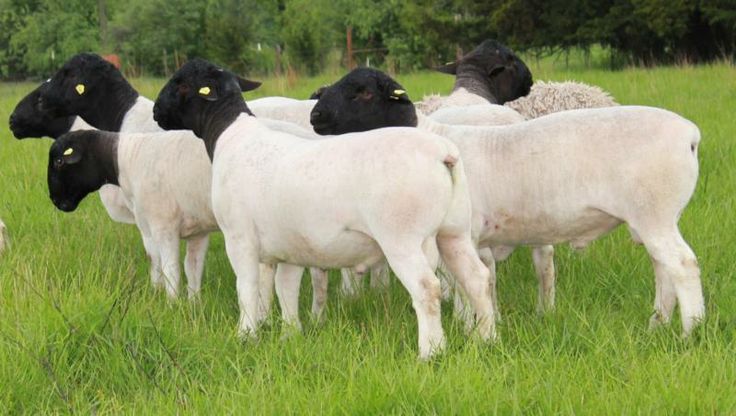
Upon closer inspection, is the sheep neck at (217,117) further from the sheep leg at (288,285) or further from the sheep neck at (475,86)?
the sheep neck at (475,86)

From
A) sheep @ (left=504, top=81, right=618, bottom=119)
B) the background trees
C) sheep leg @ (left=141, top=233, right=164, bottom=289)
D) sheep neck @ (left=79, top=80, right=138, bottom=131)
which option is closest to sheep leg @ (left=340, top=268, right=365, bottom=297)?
sheep leg @ (left=141, top=233, right=164, bottom=289)

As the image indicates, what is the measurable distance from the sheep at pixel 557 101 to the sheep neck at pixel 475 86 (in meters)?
1.19

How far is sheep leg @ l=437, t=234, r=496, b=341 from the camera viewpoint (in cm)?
450

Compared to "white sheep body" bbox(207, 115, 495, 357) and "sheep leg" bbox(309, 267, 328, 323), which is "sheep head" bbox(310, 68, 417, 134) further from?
"sheep leg" bbox(309, 267, 328, 323)

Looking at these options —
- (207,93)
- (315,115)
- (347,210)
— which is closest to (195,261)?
(207,93)

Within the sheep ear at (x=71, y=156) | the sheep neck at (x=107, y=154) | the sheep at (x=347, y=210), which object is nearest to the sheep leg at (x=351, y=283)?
the sheep at (x=347, y=210)

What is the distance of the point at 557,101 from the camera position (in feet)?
28.2

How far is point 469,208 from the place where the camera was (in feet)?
14.8

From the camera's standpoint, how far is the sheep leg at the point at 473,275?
177 inches

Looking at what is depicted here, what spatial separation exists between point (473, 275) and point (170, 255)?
2.08 meters

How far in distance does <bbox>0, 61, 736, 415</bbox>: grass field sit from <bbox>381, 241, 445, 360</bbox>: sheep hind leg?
0.09 m

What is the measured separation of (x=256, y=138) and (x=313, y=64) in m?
32.2

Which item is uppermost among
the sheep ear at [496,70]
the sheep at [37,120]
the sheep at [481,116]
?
the sheep at [481,116]

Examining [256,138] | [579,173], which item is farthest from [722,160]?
[256,138]
